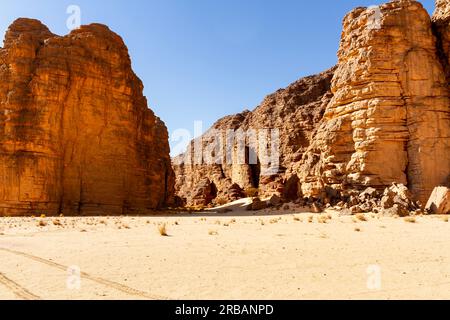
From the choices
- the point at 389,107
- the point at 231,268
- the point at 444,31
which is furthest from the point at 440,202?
the point at 231,268

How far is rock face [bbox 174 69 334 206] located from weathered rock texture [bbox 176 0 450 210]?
20713 mm

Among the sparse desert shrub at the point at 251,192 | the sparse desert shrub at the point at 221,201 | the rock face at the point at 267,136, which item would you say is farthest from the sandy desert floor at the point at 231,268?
the sparse desert shrub at the point at 251,192

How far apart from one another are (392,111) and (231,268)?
723 inches

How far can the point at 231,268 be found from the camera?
6.72 meters

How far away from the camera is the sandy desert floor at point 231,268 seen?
512 centimetres

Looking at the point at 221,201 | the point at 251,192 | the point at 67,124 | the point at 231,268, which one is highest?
the point at 67,124

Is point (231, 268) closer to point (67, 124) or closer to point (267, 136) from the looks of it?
point (67, 124)

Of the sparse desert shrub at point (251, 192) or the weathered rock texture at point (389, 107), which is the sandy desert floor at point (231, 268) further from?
the sparse desert shrub at point (251, 192)

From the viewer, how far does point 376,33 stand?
22.8 metres

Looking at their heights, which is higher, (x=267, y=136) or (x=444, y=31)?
(x=444, y=31)

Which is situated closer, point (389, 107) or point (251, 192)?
point (389, 107)

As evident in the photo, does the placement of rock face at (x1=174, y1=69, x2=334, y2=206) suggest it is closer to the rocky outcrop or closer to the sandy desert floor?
the rocky outcrop

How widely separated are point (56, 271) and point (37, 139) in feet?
74.0

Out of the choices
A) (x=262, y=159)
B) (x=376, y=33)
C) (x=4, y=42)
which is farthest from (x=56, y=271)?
(x=262, y=159)
